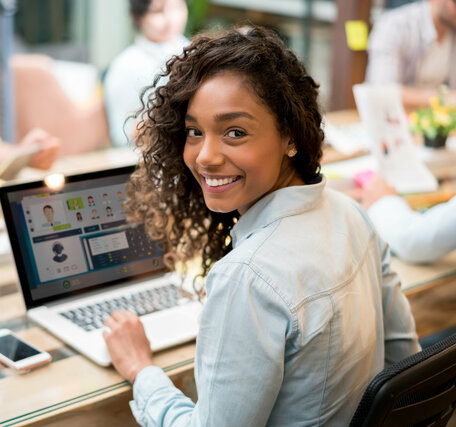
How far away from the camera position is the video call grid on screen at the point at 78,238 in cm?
129

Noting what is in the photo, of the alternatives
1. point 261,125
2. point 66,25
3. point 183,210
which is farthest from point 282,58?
point 66,25

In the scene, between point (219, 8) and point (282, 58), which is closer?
point (282, 58)

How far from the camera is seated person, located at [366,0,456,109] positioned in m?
3.28

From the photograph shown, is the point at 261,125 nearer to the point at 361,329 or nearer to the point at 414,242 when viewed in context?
the point at 361,329

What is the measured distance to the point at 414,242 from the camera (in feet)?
5.24

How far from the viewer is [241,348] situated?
88 centimetres

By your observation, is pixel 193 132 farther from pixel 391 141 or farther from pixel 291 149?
pixel 391 141

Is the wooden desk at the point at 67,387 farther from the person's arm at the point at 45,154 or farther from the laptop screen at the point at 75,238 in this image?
the person's arm at the point at 45,154

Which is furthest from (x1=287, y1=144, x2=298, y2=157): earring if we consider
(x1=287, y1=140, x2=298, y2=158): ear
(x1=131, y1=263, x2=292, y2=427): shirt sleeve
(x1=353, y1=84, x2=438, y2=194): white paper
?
(x1=353, y1=84, x2=438, y2=194): white paper

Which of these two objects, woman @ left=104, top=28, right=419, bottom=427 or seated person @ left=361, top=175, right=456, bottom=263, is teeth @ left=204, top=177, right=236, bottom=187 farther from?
seated person @ left=361, top=175, right=456, bottom=263

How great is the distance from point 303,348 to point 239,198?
0.26 meters

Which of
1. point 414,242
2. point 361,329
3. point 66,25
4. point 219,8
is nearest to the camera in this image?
point 361,329

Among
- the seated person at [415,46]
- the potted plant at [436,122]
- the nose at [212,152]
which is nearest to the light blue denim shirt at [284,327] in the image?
the nose at [212,152]

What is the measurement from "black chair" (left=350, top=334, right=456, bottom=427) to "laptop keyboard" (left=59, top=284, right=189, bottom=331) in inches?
22.2
